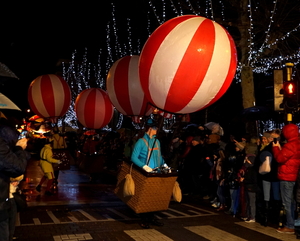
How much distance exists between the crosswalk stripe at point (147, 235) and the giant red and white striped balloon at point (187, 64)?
92.7 inches

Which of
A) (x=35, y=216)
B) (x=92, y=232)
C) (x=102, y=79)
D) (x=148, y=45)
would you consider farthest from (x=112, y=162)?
(x=102, y=79)

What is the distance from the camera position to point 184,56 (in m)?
5.47

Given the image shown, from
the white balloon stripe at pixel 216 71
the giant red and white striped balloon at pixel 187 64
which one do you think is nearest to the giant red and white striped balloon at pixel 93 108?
the giant red and white striped balloon at pixel 187 64

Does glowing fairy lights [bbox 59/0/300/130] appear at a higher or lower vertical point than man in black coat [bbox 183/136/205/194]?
higher

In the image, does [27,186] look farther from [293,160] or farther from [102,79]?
[102,79]

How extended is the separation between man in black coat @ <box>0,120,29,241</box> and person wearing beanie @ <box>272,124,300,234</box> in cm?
513

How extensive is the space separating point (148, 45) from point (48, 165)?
607 cm

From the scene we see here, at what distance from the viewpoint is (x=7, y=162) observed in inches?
139

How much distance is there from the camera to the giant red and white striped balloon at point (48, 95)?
1067cm

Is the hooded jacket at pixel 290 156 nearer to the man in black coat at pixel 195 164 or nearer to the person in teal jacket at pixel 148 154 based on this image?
the person in teal jacket at pixel 148 154

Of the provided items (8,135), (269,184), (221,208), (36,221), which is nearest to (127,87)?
(36,221)

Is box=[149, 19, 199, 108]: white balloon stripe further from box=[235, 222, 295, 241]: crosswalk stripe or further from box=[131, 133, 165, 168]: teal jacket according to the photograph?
box=[235, 222, 295, 241]: crosswalk stripe

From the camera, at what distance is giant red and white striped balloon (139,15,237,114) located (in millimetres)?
5488

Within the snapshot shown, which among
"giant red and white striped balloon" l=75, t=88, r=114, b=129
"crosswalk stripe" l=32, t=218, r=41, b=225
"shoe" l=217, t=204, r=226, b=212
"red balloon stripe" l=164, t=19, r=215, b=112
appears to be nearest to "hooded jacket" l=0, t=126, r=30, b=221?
"red balloon stripe" l=164, t=19, r=215, b=112
